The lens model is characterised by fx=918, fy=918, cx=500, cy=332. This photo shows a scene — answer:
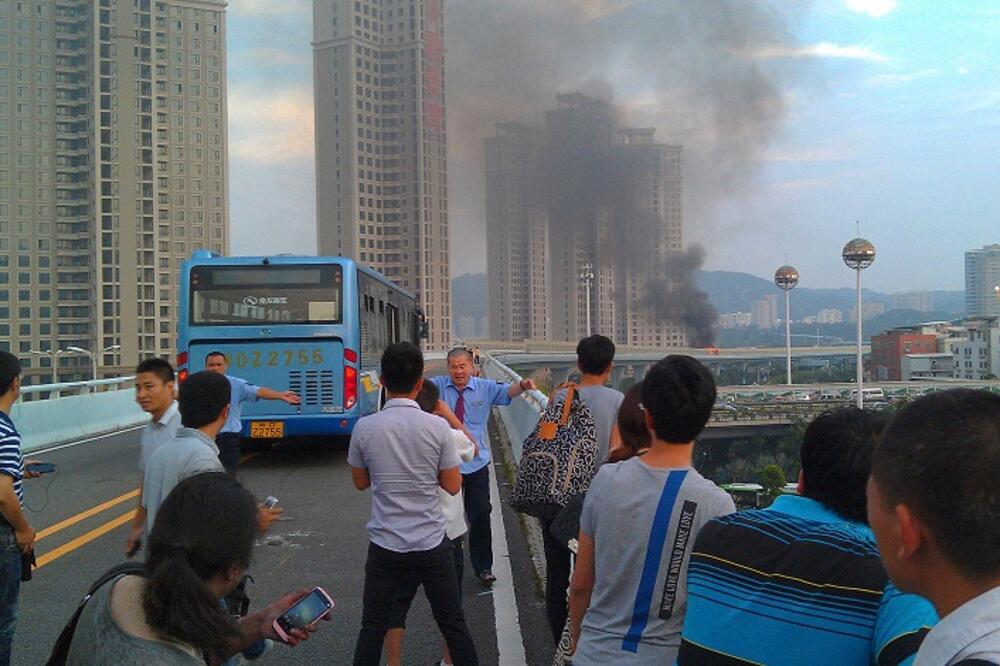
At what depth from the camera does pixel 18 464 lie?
411 centimetres

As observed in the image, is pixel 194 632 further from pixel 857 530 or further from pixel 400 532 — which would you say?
pixel 400 532

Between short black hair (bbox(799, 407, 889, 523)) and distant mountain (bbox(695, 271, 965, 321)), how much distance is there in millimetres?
30650

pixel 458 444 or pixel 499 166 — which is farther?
pixel 499 166

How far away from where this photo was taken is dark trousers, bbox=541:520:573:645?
4.55 meters

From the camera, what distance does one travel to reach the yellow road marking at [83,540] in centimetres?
780

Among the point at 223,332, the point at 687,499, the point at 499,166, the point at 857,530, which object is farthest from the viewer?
the point at 499,166

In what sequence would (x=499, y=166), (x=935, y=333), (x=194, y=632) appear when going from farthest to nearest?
(x=499, y=166) < (x=935, y=333) < (x=194, y=632)

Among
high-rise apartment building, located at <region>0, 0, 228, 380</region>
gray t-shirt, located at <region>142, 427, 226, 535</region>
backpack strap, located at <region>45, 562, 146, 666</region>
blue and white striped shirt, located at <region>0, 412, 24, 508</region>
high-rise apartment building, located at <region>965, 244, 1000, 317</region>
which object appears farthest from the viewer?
high-rise apartment building, located at <region>0, 0, 228, 380</region>

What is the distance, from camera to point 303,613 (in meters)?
2.57

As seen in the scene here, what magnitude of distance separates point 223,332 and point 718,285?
19104 cm

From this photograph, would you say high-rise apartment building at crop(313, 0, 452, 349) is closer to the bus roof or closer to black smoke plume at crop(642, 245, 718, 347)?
black smoke plume at crop(642, 245, 718, 347)

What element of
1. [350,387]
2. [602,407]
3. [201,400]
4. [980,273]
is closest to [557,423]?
[602,407]

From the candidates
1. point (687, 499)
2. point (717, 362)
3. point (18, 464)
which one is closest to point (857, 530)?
point (687, 499)

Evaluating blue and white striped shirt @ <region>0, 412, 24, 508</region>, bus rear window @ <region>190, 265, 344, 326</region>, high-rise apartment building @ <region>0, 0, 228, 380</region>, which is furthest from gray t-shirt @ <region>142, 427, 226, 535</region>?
high-rise apartment building @ <region>0, 0, 228, 380</region>
